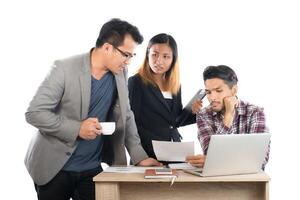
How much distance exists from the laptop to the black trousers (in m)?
0.60

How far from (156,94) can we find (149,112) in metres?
0.13

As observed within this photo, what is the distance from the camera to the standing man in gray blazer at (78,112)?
2486 mm

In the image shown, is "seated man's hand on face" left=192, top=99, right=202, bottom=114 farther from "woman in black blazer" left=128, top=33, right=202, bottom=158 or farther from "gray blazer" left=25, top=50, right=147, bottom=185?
"gray blazer" left=25, top=50, right=147, bottom=185

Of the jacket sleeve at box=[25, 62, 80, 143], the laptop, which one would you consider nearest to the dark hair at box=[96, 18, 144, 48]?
the jacket sleeve at box=[25, 62, 80, 143]

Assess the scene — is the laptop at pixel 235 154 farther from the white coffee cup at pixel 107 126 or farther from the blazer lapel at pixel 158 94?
the blazer lapel at pixel 158 94

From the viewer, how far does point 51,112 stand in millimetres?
2498

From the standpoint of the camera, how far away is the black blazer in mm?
3197

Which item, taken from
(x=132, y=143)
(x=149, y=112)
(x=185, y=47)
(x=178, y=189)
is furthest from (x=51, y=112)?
(x=185, y=47)

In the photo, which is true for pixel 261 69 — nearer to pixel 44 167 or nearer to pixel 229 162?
pixel 229 162

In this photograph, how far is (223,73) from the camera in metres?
2.86

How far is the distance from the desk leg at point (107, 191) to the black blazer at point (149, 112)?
84cm

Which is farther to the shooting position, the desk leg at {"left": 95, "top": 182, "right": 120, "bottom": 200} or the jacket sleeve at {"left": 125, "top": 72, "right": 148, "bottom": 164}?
the jacket sleeve at {"left": 125, "top": 72, "right": 148, "bottom": 164}

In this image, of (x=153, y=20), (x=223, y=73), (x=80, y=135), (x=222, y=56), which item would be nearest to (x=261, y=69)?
(x=222, y=56)

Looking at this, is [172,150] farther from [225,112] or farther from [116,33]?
[116,33]
